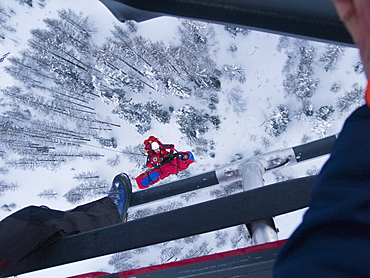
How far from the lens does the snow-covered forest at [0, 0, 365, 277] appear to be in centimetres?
421

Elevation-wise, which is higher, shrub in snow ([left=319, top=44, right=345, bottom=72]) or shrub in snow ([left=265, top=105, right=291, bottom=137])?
shrub in snow ([left=319, top=44, right=345, bottom=72])

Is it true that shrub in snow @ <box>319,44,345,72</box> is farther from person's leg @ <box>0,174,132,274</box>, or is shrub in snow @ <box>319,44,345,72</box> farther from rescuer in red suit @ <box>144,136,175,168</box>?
person's leg @ <box>0,174,132,274</box>

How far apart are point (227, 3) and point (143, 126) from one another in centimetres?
355

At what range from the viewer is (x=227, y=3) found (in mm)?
1201

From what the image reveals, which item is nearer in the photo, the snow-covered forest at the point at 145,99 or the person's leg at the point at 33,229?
the person's leg at the point at 33,229

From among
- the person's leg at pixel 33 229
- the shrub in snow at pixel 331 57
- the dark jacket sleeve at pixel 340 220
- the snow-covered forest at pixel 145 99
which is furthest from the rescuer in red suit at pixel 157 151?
the dark jacket sleeve at pixel 340 220

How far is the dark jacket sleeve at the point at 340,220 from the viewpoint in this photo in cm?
52

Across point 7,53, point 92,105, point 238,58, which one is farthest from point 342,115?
point 7,53

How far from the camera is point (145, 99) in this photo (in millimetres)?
4566

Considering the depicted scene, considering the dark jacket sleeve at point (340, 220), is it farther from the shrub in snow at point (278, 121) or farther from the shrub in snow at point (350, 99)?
the shrub in snow at point (350, 99)

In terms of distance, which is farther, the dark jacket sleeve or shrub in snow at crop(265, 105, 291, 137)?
shrub in snow at crop(265, 105, 291, 137)

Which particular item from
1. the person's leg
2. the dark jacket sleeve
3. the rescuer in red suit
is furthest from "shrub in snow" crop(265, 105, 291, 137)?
the dark jacket sleeve

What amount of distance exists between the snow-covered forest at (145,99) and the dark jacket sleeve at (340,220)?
3.82 m

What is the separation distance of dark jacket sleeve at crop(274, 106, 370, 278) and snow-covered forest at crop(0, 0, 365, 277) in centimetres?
382
